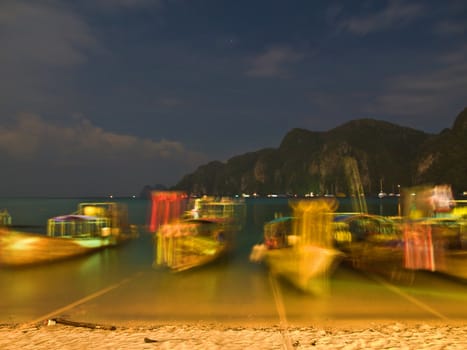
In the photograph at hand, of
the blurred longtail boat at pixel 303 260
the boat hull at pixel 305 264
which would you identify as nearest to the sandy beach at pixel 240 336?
the blurred longtail boat at pixel 303 260

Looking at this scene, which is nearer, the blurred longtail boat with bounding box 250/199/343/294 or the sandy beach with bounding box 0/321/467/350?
the sandy beach with bounding box 0/321/467/350

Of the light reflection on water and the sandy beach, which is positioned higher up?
the sandy beach

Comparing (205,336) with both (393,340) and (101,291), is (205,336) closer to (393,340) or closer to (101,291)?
(393,340)

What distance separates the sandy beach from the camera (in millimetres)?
7426

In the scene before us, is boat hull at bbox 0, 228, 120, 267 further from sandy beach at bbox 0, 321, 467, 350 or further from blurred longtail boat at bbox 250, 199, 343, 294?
sandy beach at bbox 0, 321, 467, 350

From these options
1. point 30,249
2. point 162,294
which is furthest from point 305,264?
point 30,249

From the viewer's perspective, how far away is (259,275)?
17000 mm

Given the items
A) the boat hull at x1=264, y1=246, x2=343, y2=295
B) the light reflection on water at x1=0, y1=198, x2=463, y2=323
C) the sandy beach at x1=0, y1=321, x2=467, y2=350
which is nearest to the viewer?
the sandy beach at x1=0, y1=321, x2=467, y2=350

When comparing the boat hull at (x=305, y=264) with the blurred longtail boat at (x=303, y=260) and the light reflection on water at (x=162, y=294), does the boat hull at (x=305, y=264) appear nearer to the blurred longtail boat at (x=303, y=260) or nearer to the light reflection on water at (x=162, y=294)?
the blurred longtail boat at (x=303, y=260)

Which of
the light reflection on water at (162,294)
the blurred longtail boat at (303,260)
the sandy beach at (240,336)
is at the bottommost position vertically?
the light reflection on water at (162,294)

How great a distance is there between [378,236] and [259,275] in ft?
17.0

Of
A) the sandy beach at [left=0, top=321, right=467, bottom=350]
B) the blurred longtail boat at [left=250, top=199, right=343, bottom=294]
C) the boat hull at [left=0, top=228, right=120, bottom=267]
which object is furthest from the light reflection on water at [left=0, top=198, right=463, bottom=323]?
the sandy beach at [left=0, top=321, right=467, bottom=350]

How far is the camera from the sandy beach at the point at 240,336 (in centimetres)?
743

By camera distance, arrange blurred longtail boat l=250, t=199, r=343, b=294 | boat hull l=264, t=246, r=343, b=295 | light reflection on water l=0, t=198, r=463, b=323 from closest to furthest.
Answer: light reflection on water l=0, t=198, r=463, b=323, blurred longtail boat l=250, t=199, r=343, b=294, boat hull l=264, t=246, r=343, b=295
